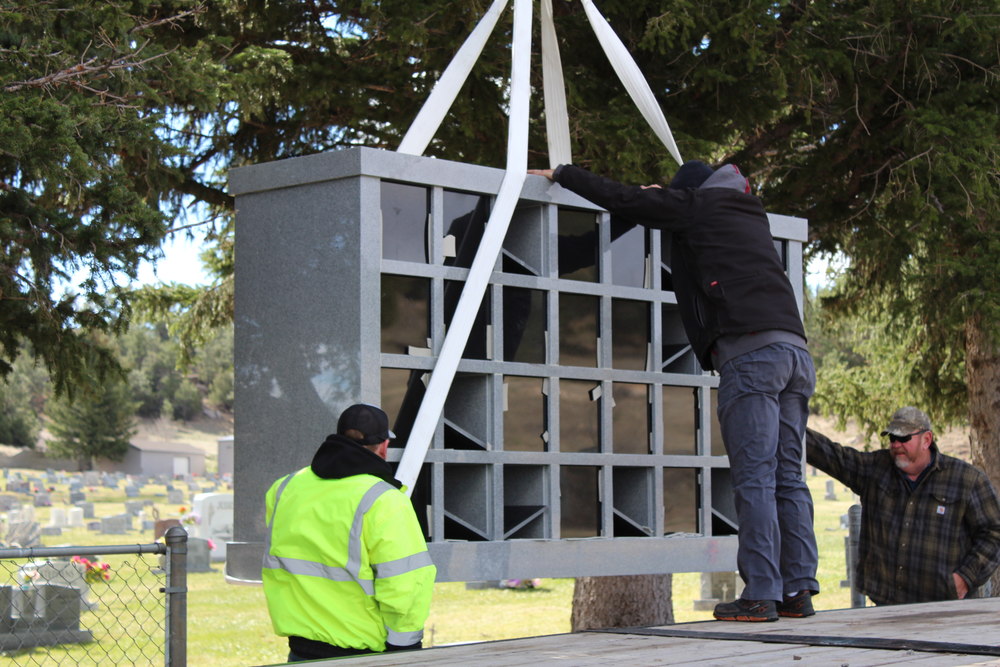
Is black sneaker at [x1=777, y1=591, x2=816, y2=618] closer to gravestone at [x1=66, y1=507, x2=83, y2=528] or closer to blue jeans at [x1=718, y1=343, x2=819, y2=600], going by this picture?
blue jeans at [x1=718, y1=343, x2=819, y2=600]

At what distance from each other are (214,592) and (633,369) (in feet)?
48.0

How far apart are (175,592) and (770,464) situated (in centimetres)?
237

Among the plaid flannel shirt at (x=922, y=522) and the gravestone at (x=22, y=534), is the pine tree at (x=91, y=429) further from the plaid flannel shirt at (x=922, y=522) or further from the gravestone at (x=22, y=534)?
the plaid flannel shirt at (x=922, y=522)

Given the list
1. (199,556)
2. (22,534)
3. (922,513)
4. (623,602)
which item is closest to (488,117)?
(623,602)

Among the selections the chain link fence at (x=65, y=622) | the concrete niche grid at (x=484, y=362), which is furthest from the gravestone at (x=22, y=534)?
the concrete niche grid at (x=484, y=362)

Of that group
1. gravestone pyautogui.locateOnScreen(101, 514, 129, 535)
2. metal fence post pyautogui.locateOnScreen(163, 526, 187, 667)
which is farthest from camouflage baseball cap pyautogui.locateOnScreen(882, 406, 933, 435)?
gravestone pyautogui.locateOnScreen(101, 514, 129, 535)

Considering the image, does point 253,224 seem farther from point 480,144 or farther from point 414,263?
point 480,144

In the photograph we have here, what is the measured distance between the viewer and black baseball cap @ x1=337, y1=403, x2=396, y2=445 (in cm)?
372

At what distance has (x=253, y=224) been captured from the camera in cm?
482

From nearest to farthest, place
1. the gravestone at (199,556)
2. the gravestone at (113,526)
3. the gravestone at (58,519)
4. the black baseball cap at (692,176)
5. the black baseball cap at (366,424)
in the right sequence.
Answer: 1. the black baseball cap at (366,424)
2. the black baseball cap at (692,176)
3. the gravestone at (199,556)
4. the gravestone at (113,526)
5. the gravestone at (58,519)

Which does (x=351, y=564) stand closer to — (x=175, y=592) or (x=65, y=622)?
(x=175, y=592)

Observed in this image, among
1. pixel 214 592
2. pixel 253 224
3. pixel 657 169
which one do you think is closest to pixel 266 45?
pixel 657 169

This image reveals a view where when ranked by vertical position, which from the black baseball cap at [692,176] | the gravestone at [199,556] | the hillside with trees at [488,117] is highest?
the hillside with trees at [488,117]

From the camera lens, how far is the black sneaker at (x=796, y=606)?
4.27 metres
